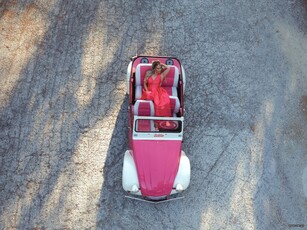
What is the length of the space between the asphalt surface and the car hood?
723mm

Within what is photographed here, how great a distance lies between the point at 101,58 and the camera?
9359 mm

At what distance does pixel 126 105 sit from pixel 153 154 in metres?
1.61

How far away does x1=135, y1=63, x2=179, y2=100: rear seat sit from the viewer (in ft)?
27.1

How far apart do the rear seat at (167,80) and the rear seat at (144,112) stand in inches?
14.4

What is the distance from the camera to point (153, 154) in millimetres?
7797

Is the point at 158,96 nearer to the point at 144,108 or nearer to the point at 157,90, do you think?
the point at 157,90

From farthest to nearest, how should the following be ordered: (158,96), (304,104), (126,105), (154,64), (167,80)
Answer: (304,104)
(126,105)
(167,80)
(158,96)
(154,64)

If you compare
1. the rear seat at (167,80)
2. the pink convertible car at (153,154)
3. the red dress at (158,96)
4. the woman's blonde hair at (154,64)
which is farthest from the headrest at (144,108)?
the woman's blonde hair at (154,64)

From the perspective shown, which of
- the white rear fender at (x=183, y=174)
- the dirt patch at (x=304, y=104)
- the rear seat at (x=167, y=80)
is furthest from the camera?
the dirt patch at (x=304, y=104)

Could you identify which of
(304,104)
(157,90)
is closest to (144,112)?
(157,90)

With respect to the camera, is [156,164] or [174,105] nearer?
[156,164]

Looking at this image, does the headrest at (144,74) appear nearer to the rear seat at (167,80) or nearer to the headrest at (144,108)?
the rear seat at (167,80)

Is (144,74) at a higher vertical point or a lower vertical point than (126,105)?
higher

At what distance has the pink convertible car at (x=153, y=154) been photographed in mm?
7602
